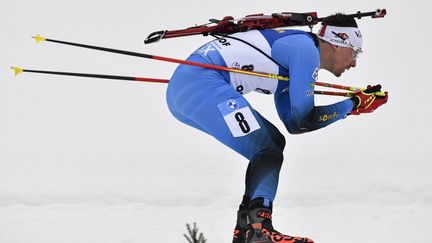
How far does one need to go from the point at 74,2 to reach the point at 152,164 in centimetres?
524

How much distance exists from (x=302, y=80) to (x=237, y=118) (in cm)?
47

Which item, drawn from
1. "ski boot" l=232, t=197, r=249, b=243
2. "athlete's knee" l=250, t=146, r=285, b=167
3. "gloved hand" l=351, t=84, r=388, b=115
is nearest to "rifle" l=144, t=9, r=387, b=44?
"gloved hand" l=351, t=84, r=388, b=115

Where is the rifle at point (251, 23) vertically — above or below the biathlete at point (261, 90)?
above

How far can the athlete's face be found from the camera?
16.5 ft

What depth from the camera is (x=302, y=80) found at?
4.51 metres

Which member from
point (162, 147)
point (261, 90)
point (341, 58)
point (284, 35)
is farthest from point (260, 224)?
point (162, 147)

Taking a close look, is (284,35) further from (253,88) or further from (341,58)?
(341,58)

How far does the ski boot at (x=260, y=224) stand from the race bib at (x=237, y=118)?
0.42 meters

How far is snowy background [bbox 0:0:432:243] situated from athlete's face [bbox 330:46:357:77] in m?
1.38

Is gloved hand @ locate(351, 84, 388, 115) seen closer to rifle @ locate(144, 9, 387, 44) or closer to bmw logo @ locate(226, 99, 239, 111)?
rifle @ locate(144, 9, 387, 44)

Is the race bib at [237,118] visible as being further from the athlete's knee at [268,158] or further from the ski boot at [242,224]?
the ski boot at [242,224]

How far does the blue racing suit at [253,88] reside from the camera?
442 centimetres

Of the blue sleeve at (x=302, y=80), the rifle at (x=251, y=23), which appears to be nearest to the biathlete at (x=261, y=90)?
the blue sleeve at (x=302, y=80)

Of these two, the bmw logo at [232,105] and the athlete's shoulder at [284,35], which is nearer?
the bmw logo at [232,105]
